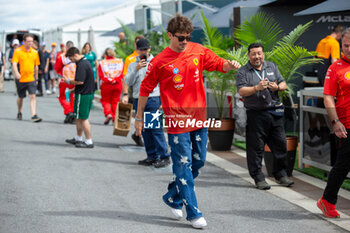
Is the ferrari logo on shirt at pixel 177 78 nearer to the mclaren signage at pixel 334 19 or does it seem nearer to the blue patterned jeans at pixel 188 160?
the blue patterned jeans at pixel 188 160

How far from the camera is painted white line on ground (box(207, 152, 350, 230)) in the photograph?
5.84 meters

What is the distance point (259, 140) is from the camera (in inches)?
292

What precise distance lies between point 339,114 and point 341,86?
0.31 meters

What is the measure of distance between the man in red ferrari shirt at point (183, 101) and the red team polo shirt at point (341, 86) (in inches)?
39.5

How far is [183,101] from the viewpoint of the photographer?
18.5ft

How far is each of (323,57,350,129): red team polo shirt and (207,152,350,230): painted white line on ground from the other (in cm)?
97

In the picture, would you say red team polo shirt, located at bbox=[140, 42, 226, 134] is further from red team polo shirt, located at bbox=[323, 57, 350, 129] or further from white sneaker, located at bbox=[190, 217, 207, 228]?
red team polo shirt, located at bbox=[323, 57, 350, 129]

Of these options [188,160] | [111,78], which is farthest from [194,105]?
[111,78]

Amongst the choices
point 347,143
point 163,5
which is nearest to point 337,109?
point 347,143

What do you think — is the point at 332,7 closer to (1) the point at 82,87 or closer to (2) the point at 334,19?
(2) the point at 334,19

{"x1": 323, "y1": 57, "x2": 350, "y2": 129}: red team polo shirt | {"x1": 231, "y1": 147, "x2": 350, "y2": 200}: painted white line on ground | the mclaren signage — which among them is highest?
the mclaren signage

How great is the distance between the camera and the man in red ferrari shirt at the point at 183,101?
5.61 meters

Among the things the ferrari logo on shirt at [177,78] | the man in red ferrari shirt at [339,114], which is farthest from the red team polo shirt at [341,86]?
the ferrari logo on shirt at [177,78]

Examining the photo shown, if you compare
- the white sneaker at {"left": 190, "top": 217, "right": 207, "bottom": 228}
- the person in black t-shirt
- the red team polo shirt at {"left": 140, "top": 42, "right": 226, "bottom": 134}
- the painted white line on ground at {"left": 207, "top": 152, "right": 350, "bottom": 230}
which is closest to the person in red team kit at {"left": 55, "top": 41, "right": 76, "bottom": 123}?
the person in black t-shirt
